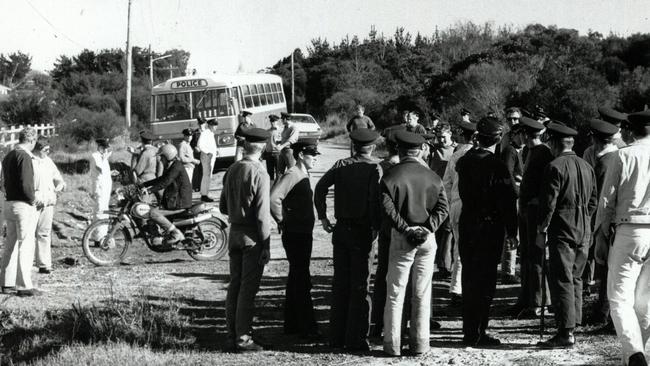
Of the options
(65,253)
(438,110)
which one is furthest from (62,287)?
(438,110)

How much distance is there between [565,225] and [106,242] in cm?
733

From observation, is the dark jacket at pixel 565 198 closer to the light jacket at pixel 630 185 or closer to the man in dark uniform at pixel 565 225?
the man in dark uniform at pixel 565 225

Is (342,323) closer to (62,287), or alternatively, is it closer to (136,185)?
(62,287)

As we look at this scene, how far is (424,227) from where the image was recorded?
7070 mm

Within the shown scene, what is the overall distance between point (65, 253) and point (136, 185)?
2.14m

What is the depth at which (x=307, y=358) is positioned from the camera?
23.9 feet

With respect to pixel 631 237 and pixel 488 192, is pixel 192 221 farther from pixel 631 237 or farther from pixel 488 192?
pixel 631 237

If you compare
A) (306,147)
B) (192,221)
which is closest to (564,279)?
(306,147)

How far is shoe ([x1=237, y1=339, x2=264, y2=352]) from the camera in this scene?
745 cm

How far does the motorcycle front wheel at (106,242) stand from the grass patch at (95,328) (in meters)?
2.91

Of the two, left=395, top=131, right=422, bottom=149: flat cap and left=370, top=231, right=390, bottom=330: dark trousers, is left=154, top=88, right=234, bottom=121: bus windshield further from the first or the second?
left=395, top=131, right=422, bottom=149: flat cap

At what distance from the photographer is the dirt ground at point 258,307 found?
7121 mm

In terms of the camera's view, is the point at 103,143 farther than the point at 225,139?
No

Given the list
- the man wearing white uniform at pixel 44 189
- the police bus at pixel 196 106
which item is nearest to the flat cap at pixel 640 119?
the man wearing white uniform at pixel 44 189
